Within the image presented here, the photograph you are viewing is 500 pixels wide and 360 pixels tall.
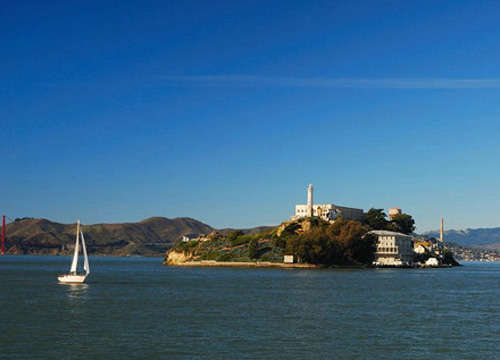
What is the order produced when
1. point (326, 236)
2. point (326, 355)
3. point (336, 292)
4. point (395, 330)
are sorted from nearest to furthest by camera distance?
point (326, 355) < point (395, 330) < point (336, 292) < point (326, 236)

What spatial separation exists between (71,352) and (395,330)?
2621 centimetres

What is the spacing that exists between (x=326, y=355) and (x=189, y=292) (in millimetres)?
56329

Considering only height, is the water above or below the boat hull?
below

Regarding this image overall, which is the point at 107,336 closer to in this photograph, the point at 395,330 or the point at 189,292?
→ the point at 395,330

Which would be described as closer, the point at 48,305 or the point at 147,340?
the point at 147,340

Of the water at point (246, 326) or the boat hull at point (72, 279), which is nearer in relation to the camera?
the water at point (246, 326)

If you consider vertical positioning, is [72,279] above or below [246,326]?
above

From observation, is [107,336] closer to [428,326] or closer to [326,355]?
[326,355]

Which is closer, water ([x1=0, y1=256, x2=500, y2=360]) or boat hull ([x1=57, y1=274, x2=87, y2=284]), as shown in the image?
water ([x1=0, y1=256, x2=500, y2=360])

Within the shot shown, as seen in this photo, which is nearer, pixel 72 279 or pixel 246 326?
pixel 246 326

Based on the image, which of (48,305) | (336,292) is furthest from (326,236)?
(48,305)

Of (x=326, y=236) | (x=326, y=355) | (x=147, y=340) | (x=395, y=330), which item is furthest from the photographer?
(x=326, y=236)

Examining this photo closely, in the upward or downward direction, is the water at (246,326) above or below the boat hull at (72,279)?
below

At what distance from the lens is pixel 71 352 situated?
41062 mm
